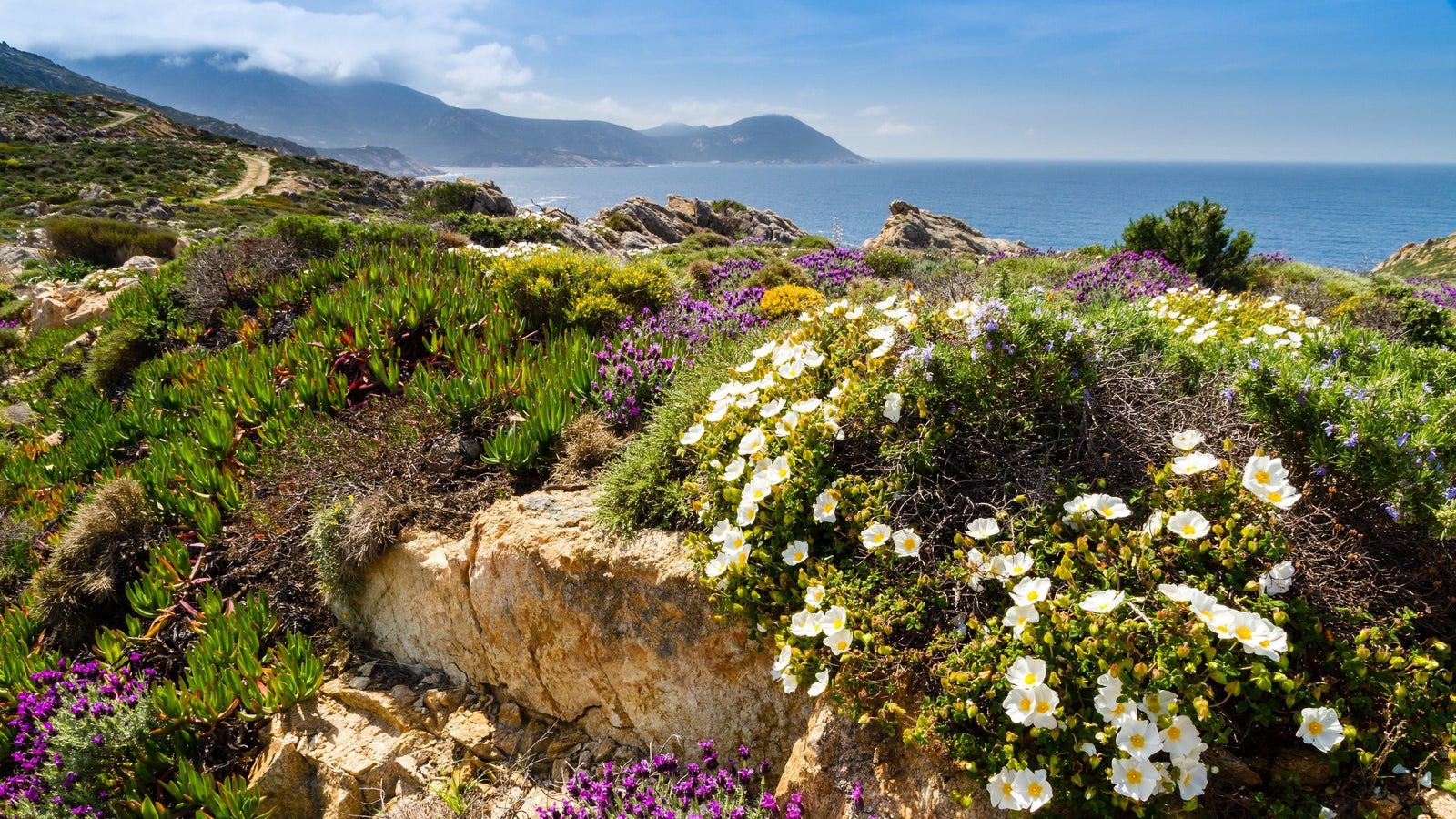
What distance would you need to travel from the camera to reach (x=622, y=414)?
4.09 m

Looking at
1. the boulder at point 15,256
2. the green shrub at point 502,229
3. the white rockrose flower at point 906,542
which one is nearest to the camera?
the white rockrose flower at point 906,542

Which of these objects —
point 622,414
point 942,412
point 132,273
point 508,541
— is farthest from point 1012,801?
point 132,273

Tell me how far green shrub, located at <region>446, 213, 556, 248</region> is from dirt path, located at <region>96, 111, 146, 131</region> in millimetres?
69643

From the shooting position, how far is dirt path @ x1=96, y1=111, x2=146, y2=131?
63.4 metres

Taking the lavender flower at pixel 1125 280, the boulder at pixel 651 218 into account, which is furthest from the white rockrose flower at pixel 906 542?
the boulder at pixel 651 218

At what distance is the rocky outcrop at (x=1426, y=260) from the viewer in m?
20.4

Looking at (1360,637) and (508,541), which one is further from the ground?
(1360,637)

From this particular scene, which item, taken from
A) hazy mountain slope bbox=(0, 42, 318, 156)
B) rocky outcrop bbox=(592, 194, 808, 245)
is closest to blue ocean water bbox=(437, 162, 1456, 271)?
rocky outcrop bbox=(592, 194, 808, 245)

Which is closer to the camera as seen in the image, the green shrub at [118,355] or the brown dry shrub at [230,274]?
the green shrub at [118,355]

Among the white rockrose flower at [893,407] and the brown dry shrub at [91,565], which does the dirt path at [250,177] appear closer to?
the brown dry shrub at [91,565]

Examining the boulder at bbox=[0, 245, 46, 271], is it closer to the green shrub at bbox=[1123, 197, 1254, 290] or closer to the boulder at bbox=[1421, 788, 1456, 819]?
the boulder at bbox=[1421, 788, 1456, 819]

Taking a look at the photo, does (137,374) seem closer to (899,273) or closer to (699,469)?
(699,469)

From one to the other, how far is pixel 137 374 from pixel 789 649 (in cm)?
696

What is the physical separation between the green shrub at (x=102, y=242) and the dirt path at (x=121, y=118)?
207 feet
